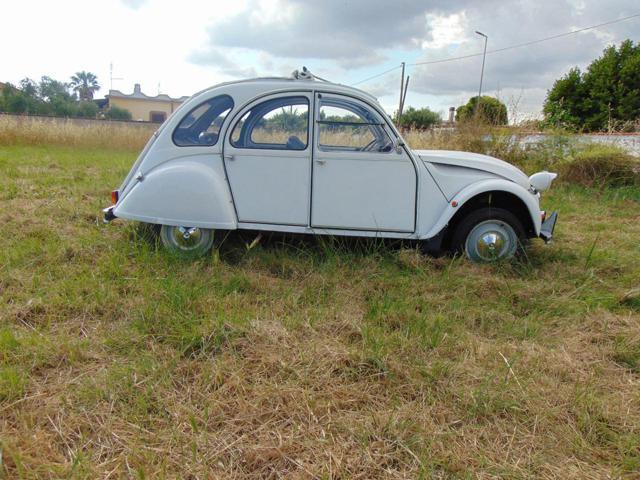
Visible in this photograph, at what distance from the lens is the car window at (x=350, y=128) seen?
12.0 ft

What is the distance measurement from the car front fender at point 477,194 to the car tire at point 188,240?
214 centimetres

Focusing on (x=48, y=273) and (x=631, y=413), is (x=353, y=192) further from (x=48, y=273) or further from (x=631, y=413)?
(x=48, y=273)

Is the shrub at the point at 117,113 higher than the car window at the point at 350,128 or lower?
higher

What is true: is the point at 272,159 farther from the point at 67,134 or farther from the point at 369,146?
the point at 67,134

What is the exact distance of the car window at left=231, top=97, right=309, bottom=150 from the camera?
3633 millimetres

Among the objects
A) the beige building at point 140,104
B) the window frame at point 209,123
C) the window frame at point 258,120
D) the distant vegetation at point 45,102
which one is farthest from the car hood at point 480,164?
the beige building at point 140,104

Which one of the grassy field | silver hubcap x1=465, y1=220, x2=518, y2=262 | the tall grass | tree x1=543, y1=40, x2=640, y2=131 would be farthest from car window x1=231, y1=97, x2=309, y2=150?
tree x1=543, y1=40, x2=640, y2=131

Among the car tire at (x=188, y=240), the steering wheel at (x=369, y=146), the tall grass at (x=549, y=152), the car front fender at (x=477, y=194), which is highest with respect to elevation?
the tall grass at (x=549, y=152)

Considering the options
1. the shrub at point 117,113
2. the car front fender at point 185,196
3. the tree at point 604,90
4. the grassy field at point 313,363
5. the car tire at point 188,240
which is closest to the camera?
the grassy field at point 313,363

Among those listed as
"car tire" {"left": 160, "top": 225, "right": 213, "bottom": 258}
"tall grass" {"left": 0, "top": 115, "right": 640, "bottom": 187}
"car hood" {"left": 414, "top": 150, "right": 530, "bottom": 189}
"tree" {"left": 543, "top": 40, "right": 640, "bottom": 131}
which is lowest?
"car tire" {"left": 160, "top": 225, "right": 213, "bottom": 258}

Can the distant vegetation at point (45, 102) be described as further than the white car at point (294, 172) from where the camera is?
Yes

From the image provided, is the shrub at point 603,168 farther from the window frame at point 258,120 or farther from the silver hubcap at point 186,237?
the silver hubcap at point 186,237

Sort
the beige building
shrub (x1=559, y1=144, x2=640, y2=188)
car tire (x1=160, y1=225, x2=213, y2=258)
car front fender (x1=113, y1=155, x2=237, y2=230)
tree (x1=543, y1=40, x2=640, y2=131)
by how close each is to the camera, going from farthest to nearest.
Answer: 1. the beige building
2. tree (x1=543, y1=40, x2=640, y2=131)
3. shrub (x1=559, y1=144, x2=640, y2=188)
4. car tire (x1=160, y1=225, x2=213, y2=258)
5. car front fender (x1=113, y1=155, x2=237, y2=230)

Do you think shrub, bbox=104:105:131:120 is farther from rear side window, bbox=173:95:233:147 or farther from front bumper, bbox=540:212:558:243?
front bumper, bbox=540:212:558:243
